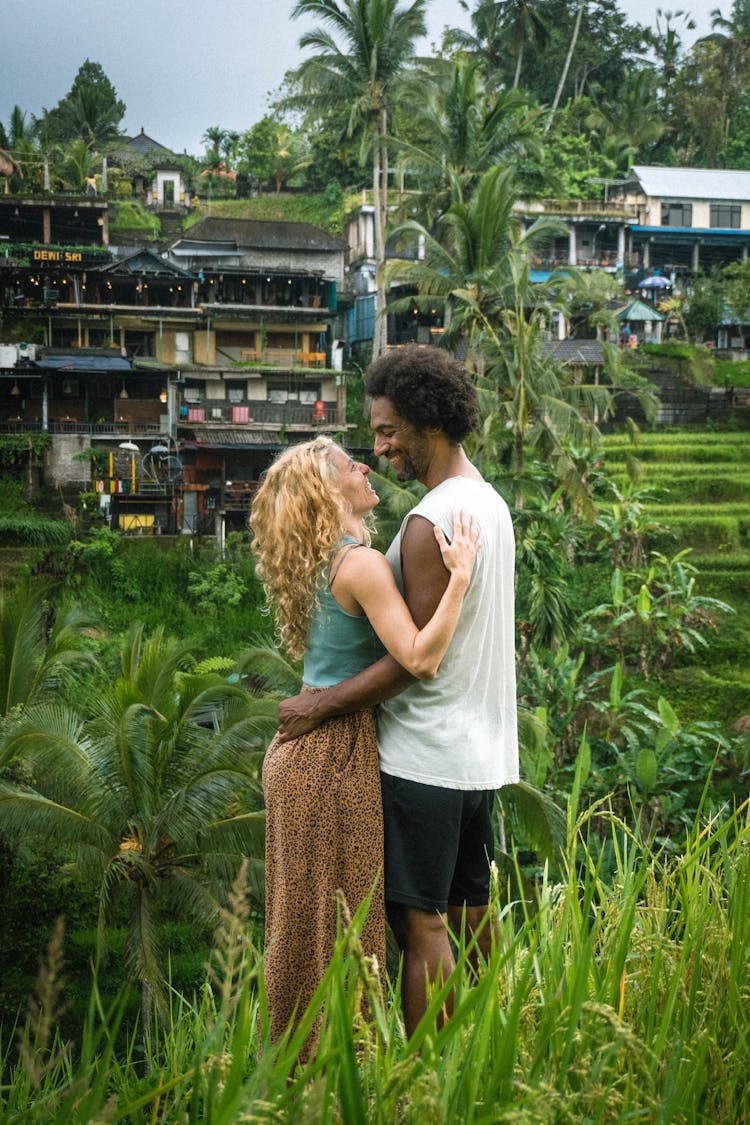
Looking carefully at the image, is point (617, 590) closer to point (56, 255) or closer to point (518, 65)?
point (56, 255)

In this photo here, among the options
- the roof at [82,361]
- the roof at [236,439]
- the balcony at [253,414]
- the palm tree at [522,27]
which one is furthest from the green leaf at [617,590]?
the palm tree at [522,27]

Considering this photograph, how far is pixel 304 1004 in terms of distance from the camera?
2559mm

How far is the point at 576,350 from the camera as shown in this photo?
1145 inches

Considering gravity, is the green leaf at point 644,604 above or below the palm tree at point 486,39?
below

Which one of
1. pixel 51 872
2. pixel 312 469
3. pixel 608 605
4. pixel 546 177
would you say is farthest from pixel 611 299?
pixel 312 469

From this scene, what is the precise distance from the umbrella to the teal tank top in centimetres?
3221

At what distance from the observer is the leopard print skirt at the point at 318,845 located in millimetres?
2516

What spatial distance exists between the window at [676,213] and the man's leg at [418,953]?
35.3 metres

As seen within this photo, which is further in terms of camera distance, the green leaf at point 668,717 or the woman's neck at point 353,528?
the green leaf at point 668,717

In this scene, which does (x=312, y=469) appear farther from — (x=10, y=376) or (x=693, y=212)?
(x=693, y=212)

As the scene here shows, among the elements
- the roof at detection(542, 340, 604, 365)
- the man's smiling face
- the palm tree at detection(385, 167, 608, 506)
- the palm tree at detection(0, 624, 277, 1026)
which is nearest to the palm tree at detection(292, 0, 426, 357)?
the roof at detection(542, 340, 604, 365)

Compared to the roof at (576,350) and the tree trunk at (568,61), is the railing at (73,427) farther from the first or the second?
the tree trunk at (568,61)

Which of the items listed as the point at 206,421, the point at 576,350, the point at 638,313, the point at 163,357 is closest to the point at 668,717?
the point at 206,421

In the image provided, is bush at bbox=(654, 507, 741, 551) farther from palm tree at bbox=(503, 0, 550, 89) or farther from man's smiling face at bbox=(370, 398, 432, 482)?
man's smiling face at bbox=(370, 398, 432, 482)
